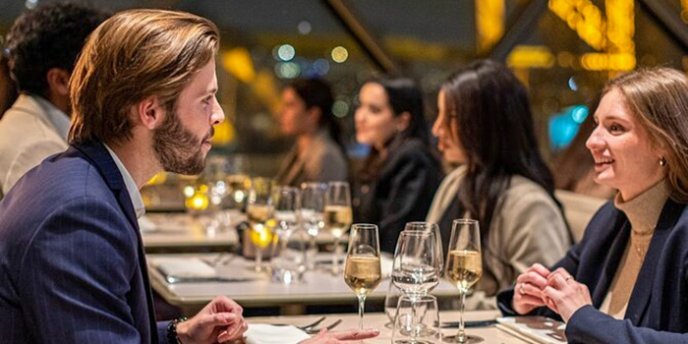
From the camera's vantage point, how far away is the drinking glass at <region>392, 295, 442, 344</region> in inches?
100

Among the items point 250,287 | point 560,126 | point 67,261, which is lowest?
point 250,287

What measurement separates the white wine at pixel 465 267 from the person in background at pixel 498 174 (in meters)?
0.98

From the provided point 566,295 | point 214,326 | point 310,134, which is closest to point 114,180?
point 214,326

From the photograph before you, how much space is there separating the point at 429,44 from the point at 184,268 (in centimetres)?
380

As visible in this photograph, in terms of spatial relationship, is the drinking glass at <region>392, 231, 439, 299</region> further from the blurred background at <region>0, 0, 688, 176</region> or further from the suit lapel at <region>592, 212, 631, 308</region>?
the blurred background at <region>0, 0, 688, 176</region>

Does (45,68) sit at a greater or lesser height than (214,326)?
greater

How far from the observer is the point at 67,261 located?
198cm

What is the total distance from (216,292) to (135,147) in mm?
1263

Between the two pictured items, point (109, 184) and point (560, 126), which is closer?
point (109, 184)

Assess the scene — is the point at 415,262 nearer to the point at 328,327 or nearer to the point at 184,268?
the point at 328,327

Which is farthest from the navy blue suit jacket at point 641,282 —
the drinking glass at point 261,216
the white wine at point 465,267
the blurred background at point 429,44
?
the blurred background at point 429,44

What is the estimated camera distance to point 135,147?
2.26 meters

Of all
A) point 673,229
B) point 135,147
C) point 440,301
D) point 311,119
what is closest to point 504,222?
point 440,301

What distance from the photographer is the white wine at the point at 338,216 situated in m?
3.95
